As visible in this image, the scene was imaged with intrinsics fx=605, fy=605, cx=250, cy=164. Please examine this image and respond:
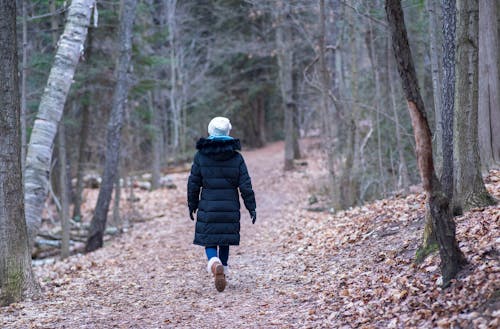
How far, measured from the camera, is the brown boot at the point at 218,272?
7340mm

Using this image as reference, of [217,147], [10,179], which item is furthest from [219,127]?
[10,179]

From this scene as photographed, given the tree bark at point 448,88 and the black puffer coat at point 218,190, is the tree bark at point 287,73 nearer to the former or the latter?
the black puffer coat at point 218,190

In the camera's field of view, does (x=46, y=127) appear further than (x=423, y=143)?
Yes

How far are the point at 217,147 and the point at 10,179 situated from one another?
2.68 m

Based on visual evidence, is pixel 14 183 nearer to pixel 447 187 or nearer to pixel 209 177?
pixel 209 177

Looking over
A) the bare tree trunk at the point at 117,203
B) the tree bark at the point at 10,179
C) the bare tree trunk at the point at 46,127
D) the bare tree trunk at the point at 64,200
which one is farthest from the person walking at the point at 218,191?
the bare tree trunk at the point at 117,203

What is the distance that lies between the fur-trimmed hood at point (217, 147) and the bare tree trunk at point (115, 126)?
8.07 meters

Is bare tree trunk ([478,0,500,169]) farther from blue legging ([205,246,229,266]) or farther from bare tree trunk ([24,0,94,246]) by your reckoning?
bare tree trunk ([24,0,94,246])

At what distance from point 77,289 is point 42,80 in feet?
32.2

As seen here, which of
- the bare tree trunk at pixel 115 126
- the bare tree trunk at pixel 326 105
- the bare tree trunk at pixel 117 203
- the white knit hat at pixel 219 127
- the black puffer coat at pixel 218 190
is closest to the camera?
the black puffer coat at pixel 218 190

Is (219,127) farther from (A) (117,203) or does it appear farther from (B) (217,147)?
(A) (117,203)

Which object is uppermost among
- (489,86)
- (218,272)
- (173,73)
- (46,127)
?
(173,73)

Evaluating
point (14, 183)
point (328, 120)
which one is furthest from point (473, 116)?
point (328, 120)

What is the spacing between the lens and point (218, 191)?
761cm
